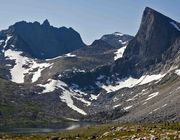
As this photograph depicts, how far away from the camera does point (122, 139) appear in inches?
4811

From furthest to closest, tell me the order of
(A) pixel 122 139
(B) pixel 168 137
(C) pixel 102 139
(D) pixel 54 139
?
(D) pixel 54 139, (C) pixel 102 139, (A) pixel 122 139, (B) pixel 168 137

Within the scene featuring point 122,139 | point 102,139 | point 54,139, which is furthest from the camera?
point 54,139

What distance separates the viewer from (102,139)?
132625mm

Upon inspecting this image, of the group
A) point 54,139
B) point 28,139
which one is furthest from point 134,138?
point 28,139

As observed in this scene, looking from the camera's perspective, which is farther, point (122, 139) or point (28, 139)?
point (28, 139)

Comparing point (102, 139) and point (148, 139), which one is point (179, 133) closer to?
point (148, 139)

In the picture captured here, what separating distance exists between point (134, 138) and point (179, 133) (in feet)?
41.5

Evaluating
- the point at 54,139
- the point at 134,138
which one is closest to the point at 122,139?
the point at 134,138

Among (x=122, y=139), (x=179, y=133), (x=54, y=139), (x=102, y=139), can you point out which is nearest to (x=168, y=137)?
(x=179, y=133)

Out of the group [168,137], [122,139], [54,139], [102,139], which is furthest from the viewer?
[54,139]

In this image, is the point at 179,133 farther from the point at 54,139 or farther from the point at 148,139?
the point at 54,139

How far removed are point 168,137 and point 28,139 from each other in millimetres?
62446

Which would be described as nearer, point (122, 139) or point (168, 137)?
point (168, 137)

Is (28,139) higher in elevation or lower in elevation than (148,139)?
higher
